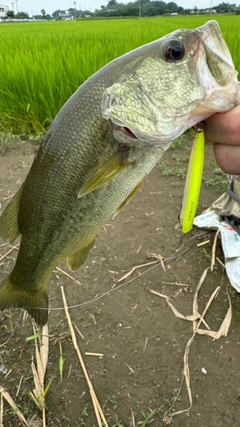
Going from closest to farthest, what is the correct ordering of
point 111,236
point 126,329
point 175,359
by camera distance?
1. point 175,359
2. point 126,329
3. point 111,236

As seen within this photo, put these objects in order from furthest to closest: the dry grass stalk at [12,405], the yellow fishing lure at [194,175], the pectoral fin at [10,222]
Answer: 1. the dry grass stalk at [12,405]
2. the pectoral fin at [10,222]
3. the yellow fishing lure at [194,175]

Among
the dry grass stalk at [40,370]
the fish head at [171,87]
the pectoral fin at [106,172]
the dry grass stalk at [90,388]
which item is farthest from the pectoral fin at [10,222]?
the dry grass stalk at [90,388]

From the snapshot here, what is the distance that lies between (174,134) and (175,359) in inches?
50.5

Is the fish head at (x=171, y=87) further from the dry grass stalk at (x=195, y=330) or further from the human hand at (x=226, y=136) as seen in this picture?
the dry grass stalk at (x=195, y=330)

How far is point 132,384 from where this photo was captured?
1.81m

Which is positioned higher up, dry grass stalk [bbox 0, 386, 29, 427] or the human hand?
the human hand

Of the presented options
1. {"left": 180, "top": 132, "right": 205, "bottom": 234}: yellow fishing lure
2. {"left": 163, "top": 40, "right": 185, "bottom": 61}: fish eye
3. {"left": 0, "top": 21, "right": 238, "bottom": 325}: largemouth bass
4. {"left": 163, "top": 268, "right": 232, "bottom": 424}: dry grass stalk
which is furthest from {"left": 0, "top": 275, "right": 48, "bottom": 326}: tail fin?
{"left": 163, "top": 40, "right": 185, "bottom": 61}: fish eye

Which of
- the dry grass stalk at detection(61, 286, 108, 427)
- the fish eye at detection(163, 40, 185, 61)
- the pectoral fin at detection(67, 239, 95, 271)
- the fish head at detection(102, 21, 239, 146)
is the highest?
the fish eye at detection(163, 40, 185, 61)

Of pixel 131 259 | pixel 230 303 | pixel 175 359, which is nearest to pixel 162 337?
pixel 175 359

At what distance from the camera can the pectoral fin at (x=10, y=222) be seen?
1.25 metres

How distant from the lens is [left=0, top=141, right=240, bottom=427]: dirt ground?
1.72 metres

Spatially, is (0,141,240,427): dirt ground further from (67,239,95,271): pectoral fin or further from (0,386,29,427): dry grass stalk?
(67,239,95,271): pectoral fin

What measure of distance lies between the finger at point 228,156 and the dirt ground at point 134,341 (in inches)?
42.6

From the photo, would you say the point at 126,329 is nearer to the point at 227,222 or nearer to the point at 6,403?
the point at 6,403
